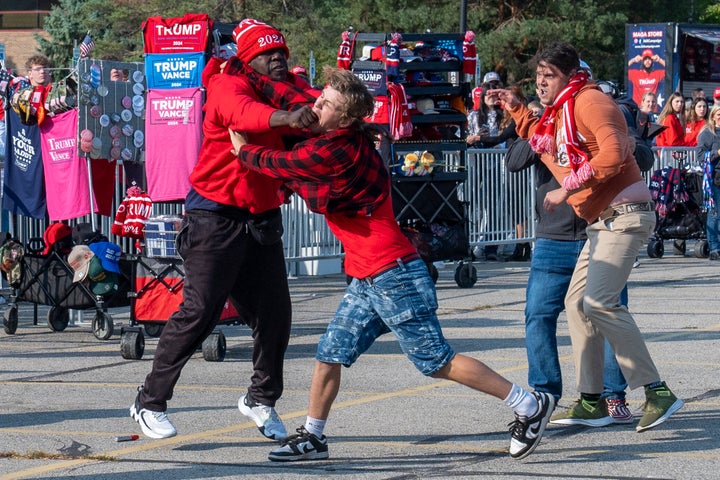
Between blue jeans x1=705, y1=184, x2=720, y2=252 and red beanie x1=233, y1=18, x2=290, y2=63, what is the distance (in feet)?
38.9

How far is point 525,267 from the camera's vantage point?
A: 1742 centimetres

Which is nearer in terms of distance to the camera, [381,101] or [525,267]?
[381,101]

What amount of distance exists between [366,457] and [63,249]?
564 centimetres

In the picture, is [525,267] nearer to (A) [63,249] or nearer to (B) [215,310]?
(A) [63,249]

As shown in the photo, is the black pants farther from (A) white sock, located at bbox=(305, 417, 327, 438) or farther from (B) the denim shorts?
(B) the denim shorts

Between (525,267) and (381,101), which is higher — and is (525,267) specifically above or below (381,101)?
below

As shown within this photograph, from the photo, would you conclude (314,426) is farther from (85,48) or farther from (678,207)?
(678,207)

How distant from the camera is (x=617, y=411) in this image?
7.58 m

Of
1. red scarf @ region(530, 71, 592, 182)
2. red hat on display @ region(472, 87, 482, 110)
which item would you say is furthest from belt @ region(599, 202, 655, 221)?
red hat on display @ region(472, 87, 482, 110)

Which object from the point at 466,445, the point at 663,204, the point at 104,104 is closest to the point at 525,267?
the point at 663,204

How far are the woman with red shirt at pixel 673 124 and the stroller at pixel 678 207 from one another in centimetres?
191

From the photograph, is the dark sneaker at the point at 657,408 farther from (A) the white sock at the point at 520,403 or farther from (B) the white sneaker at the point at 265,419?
(B) the white sneaker at the point at 265,419

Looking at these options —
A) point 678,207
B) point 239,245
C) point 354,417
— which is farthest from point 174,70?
point 678,207

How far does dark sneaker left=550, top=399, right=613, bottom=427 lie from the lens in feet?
24.5
